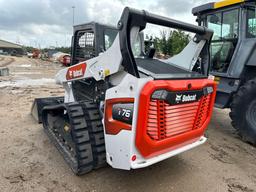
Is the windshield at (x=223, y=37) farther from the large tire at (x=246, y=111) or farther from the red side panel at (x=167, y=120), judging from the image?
the red side panel at (x=167, y=120)

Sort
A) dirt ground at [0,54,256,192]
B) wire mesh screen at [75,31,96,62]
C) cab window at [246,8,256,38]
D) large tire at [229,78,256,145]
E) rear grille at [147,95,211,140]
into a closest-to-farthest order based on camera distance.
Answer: rear grille at [147,95,211,140] → dirt ground at [0,54,256,192] → wire mesh screen at [75,31,96,62] → large tire at [229,78,256,145] → cab window at [246,8,256,38]

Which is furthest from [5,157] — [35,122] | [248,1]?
[248,1]

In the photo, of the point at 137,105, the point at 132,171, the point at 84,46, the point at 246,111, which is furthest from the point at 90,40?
the point at 246,111

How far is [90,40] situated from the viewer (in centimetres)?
340

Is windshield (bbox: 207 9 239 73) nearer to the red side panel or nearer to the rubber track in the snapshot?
the red side panel

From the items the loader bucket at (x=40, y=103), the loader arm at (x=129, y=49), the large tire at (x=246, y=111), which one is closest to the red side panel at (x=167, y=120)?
the loader arm at (x=129, y=49)

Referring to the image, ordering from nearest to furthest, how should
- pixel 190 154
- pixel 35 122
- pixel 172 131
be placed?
pixel 172 131, pixel 190 154, pixel 35 122

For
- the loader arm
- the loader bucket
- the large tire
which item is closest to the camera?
the loader arm

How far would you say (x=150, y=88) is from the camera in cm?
209

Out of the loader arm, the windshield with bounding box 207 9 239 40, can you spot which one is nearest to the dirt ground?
the loader arm

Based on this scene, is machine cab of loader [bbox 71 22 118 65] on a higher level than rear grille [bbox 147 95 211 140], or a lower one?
higher

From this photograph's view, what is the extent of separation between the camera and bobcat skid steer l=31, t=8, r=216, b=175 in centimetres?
216

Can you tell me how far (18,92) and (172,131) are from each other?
7053 millimetres

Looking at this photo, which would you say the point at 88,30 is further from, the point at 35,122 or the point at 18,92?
the point at 18,92
